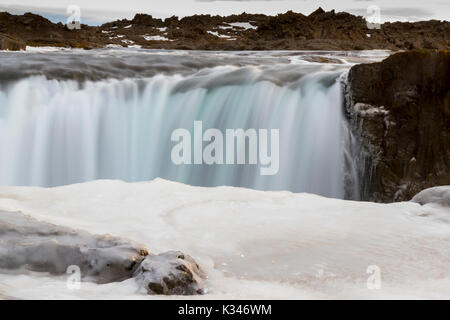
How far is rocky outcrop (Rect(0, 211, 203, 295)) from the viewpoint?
2332 millimetres

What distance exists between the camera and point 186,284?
233cm

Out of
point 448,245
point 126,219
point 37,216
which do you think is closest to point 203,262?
point 126,219

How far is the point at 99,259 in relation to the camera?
2.51 m

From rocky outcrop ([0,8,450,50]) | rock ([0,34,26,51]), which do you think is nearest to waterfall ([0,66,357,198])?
rock ([0,34,26,51])

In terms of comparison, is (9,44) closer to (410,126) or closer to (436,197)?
(410,126)

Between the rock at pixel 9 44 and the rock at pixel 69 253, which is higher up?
the rock at pixel 9 44

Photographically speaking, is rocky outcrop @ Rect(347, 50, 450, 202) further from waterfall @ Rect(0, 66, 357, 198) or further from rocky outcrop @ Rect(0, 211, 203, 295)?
rocky outcrop @ Rect(0, 211, 203, 295)

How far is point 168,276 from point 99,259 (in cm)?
39

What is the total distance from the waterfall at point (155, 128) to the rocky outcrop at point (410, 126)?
2.05 ft

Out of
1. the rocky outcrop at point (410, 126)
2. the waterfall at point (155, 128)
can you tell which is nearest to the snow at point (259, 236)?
the rocky outcrop at point (410, 126)

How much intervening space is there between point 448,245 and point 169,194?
1882 mm

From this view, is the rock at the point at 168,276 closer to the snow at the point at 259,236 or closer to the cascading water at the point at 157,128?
the snow at the point at 259,236

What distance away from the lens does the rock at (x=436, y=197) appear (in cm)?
377

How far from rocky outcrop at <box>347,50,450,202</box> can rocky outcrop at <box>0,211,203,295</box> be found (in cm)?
451
